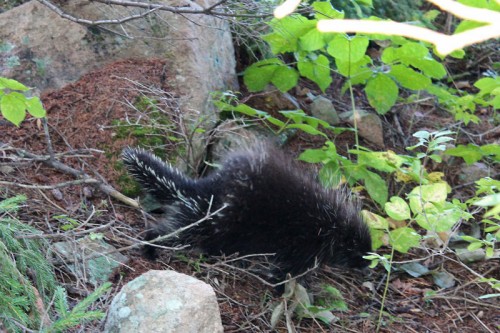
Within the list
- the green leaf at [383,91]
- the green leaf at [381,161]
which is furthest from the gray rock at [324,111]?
the green leaf at [381,161]

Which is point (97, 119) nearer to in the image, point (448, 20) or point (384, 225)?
point (384, 225)

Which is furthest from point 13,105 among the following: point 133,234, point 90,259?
point 133,234

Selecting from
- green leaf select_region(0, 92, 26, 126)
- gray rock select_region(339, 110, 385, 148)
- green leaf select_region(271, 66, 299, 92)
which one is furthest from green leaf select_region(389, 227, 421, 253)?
green leaf select_region(0, 92, 26, 126)

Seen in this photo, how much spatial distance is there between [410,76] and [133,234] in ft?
7.74

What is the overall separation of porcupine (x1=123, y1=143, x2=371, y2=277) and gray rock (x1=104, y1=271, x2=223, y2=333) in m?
0.89

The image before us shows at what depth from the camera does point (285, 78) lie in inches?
185

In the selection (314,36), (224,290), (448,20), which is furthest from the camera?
(448,20)

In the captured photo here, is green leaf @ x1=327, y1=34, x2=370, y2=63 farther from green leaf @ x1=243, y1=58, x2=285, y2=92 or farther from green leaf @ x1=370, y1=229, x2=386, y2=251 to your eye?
green leaf @ x1=370, y1=229, x2=386, y2=251

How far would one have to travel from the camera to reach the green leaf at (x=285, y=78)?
4.69 metres

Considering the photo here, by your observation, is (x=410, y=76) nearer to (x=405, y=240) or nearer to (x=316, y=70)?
(x=316, y=70)

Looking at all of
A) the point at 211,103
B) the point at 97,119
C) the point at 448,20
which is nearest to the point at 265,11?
the point at 211,103

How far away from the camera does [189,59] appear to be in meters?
4.63

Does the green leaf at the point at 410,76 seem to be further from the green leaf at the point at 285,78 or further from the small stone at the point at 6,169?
the small stone at the point at 6,169

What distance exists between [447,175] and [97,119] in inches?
124
